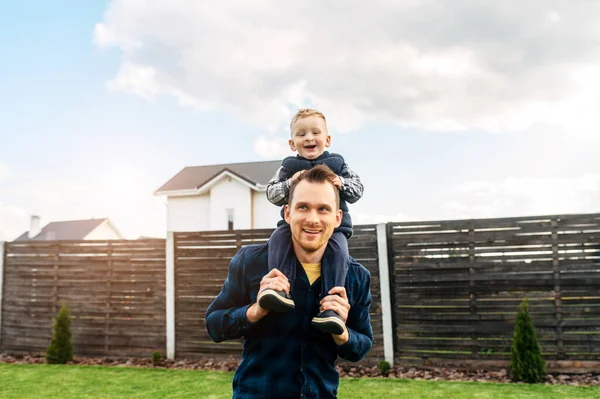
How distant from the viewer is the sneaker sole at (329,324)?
1.56 m

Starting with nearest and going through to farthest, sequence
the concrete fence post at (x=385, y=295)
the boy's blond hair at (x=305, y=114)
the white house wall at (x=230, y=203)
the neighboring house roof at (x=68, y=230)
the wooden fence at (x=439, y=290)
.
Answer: the boy's blond hair at (x=305, y=114) → the wooden fence at (x=439, y=290) → the concrete fence post at (x=385, y=295) → the white house wall at (x=230, y=203) → the neighboring house roof at (x=68, y=230)

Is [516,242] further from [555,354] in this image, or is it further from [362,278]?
[362,278]

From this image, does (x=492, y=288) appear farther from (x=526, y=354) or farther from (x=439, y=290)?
(x=526, y=354)

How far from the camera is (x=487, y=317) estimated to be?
6.48 meters

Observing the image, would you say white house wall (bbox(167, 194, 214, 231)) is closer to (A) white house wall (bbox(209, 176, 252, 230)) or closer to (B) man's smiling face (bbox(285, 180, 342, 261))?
(A) white house wall (bbox(209, 176, 252, 230))

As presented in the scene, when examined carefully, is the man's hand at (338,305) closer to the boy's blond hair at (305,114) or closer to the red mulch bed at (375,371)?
the boy's blond hair at (305,114)

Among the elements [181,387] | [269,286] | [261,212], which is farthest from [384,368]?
[261,212]

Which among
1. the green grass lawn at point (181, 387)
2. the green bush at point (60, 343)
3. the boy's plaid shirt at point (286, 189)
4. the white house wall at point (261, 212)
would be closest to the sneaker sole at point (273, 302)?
the boy's plaid shirt at point (286, 189)

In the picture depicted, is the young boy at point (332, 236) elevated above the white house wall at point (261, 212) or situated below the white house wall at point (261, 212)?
below

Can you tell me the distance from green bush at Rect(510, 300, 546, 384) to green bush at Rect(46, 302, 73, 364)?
6.39m

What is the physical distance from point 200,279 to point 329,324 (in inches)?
246

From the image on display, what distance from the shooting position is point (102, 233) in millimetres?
24484

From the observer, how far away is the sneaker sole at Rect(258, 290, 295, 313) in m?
1.55

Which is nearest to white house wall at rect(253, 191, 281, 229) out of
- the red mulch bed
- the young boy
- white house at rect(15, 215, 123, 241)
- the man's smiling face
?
white house at rect(15, 215, 123, 241)
